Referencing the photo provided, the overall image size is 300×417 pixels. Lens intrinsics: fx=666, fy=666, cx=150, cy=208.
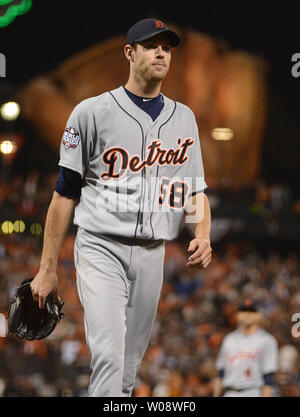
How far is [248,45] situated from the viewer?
16156mm

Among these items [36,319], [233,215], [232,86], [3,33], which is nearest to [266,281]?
[233,215]

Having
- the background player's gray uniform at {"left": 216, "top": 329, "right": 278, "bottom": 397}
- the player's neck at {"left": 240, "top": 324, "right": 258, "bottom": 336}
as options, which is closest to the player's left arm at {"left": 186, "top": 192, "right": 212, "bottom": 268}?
the background player's gray uniform at {"left": 216, "top": 329, "right": 278, "bottom": 397}

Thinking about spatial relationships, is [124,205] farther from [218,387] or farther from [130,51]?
[218,387]

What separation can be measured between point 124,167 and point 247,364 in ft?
10.5

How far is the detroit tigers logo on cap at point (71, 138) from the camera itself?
233 centimetres

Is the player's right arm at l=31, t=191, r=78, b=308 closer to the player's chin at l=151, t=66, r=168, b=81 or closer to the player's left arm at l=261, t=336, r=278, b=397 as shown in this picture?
the player's chin at l=151, t=66, r=168, b=81

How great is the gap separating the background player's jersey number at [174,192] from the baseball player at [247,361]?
2.85 meters

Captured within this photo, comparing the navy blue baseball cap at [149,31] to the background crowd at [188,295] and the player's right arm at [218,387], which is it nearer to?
the player's right arm at [218,387]

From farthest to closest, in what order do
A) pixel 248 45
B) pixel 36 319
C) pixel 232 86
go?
pixel 232 86 < pixel 248 45 < pixel 36 319

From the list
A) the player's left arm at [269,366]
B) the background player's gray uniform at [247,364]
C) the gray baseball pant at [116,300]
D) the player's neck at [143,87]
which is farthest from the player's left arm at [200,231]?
the background player's gray uniform at [247,364]

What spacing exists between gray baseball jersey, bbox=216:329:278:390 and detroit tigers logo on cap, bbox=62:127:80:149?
10.6 feet

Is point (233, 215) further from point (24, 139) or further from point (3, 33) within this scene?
point (3, 33)

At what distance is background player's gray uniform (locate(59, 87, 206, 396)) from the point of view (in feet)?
7.63

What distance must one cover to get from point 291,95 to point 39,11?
6.93 m
